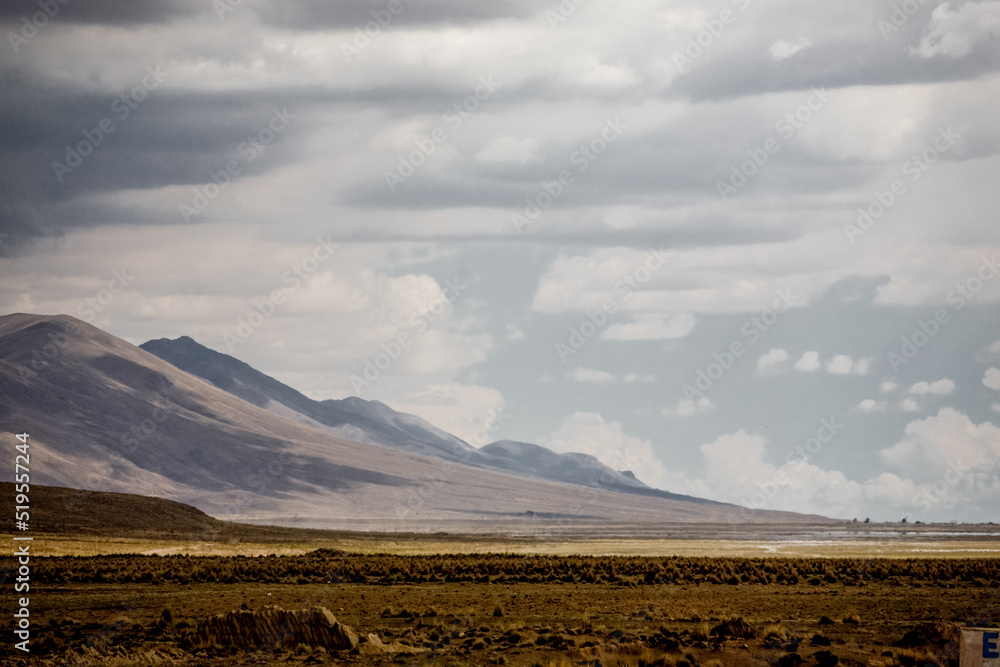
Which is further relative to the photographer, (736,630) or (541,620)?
(541,620)

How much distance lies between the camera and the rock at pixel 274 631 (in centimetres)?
3188

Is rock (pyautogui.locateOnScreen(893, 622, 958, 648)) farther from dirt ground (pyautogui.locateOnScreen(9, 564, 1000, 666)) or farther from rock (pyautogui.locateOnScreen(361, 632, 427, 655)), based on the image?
rock (pyautogui.locateOnScreen(361, 632, 427, 655))

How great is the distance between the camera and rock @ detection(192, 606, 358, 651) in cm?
3188

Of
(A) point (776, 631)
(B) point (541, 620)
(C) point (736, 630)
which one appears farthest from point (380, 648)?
(A) point (776, 631)

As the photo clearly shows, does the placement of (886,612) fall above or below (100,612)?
above

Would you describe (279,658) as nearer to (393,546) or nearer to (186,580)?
(186,580)

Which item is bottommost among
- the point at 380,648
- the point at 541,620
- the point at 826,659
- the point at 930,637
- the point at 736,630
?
the point at 380,648

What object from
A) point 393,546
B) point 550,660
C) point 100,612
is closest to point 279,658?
point 550,660

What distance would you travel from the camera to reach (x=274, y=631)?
32.3 m

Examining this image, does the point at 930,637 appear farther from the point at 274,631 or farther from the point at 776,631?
the point at 274,631

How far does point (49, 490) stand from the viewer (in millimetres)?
107062

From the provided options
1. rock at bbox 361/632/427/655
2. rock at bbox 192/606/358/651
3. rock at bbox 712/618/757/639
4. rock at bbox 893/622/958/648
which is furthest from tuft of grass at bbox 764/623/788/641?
rock at bbox 192/606/358/651

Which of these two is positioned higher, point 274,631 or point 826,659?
point 826,659

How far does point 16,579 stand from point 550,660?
29891mm
